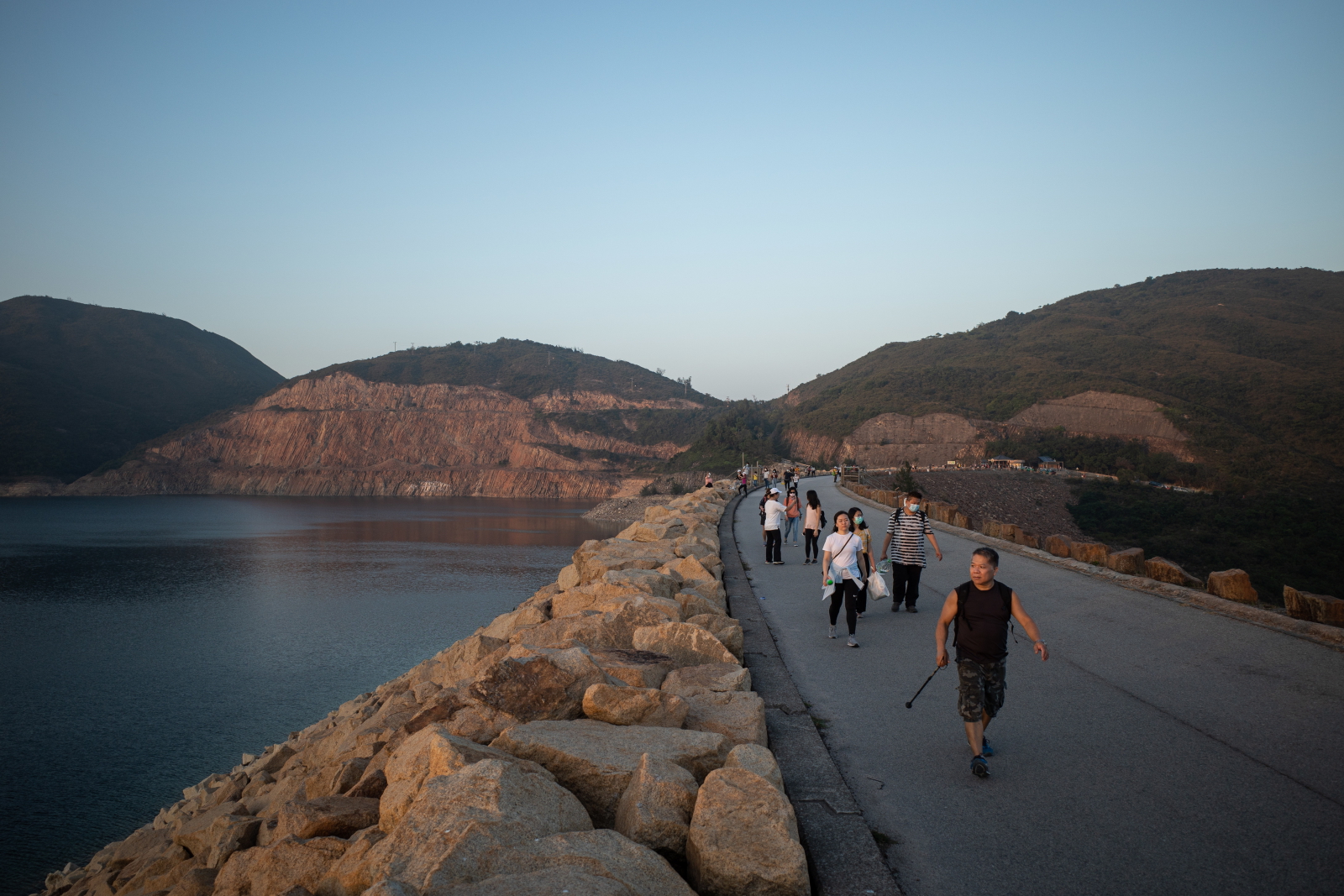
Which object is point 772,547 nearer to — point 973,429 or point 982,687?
point 982,687

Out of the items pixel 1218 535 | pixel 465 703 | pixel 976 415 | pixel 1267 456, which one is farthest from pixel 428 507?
pixel 465 703

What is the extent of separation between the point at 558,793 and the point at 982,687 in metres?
2.91

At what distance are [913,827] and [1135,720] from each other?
2.55 meters

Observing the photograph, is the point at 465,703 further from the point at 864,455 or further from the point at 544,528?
the point at 864,455

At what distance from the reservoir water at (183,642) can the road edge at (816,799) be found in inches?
411

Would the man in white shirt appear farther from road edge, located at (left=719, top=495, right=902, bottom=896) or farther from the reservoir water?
the reservoir water

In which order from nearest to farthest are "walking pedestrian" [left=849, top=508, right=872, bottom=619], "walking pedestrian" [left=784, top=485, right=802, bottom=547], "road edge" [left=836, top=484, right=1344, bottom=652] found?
"road edge" [left=836, top=484, right=1344, bottom=652] < "walking pedestrian" [left=849, top=508, right=872, bottom=619] < "walking pedestrian" [left=784, top=485, right=802, bottom=547]

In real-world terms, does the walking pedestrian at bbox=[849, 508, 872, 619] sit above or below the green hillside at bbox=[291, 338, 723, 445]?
below

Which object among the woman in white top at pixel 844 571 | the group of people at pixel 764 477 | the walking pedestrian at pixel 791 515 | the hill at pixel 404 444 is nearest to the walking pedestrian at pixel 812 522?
the walking pedestrian at pixel 791 515

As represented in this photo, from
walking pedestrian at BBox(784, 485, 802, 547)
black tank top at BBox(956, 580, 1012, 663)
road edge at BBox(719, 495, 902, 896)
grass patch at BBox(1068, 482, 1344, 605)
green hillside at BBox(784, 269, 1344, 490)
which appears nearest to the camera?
→ road edge at BBox(719, 495, 902, 896)

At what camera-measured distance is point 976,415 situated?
89.2 metres

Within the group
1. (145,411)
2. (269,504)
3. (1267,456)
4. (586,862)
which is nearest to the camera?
(586,862)

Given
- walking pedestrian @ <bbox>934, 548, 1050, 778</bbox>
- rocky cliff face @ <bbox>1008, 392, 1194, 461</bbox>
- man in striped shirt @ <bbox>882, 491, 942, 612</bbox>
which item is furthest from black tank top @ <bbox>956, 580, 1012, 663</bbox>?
rocky cliff face @ <bbox>1008, 392, 1194, 461</bbox>

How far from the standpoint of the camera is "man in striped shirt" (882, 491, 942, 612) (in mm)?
9539
